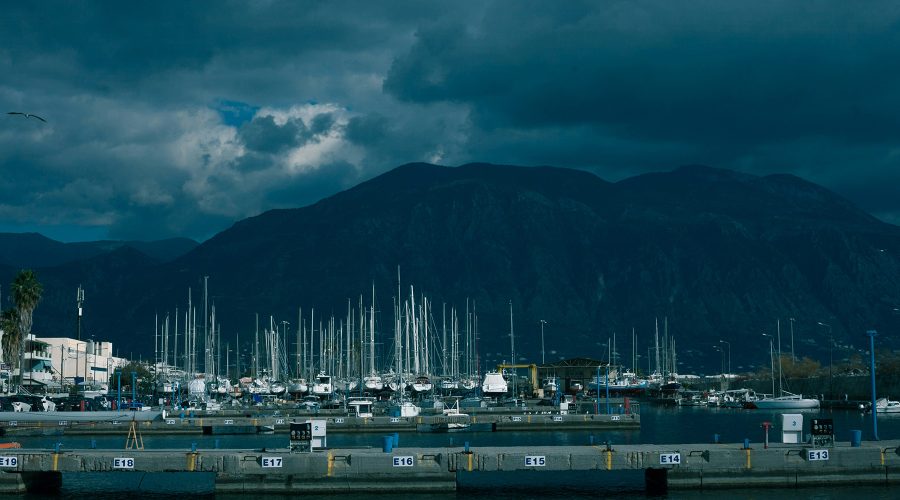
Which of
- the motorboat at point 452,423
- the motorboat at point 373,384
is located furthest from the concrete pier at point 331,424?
the motorboat at point 373,384

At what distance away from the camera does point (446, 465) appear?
51156 millimetres

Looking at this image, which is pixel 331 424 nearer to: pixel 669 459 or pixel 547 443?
pixel 547 443

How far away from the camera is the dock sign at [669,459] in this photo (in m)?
51.1

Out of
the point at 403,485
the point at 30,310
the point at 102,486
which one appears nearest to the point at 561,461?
the point at 403,485

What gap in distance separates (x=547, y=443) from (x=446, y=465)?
3607 centimetres

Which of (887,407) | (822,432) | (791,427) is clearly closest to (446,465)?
(791,427)

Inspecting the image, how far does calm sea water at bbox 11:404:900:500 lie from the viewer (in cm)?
5178

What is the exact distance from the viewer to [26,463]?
51.4 metres

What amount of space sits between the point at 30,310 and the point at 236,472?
8756 cm

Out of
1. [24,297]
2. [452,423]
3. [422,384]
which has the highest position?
[24,297]

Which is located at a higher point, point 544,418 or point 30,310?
point 30,310

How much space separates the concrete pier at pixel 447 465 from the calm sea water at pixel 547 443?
2.44 ft

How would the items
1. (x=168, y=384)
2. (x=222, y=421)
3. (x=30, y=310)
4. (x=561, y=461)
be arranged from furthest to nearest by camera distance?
(x=168, y=384)
(x=30, y=310)
(x=222, y=421)
(x=561, y=461)

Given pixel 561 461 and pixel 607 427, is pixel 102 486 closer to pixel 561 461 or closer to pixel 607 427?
pixel 561 461
